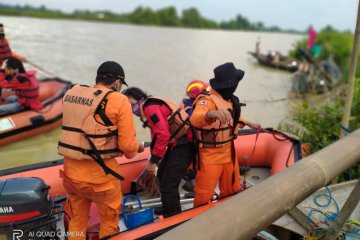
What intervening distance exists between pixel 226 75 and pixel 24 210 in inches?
61.3

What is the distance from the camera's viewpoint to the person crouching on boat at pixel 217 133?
7.91ft

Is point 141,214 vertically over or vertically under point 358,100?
under

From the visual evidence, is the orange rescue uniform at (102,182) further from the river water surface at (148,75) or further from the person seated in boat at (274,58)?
the person seated in boat at (274,58)

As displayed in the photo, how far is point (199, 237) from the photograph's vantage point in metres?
0.82

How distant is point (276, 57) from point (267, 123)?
1109 centimetres

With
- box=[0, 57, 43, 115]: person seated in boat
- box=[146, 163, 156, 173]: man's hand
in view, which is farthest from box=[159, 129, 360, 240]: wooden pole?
box=[0, 57, 43, 115]: person seated in boat

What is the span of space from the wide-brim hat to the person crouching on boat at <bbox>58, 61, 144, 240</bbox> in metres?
0.68

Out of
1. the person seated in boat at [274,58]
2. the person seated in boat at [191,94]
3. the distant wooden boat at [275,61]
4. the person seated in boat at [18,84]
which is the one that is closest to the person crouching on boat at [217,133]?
the person seated in boat at [191,94]

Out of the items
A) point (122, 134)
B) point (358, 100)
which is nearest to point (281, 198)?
point (122, 134)

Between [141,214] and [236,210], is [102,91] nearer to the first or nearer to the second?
[141,214]

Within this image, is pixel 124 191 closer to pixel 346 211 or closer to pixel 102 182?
pixel 102 182

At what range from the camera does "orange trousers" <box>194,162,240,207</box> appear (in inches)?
103

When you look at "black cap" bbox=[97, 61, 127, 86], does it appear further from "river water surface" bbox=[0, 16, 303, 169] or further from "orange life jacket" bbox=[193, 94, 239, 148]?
"river water surface" bbox=[0, 16, 303, 169]
